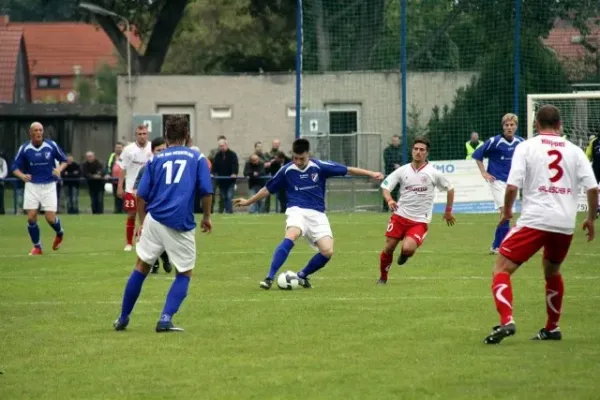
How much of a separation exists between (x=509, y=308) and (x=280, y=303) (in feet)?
13.2

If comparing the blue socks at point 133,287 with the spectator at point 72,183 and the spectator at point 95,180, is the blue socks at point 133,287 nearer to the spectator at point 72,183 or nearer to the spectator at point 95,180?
the spectator at point 95,180

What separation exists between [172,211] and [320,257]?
173 inches

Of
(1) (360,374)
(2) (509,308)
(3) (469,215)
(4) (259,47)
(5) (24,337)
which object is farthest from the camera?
(4) (259,47)

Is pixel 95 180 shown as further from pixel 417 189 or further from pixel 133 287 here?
pixel 133 287

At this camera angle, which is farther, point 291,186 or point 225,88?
point 225,88

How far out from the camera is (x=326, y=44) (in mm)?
35250

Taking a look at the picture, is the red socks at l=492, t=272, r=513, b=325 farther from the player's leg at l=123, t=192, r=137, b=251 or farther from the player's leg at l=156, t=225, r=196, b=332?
the player's leg at l=123, t=192, r=137, b=251

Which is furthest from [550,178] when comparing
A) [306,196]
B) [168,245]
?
[306,196]

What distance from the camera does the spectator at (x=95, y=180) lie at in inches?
1463

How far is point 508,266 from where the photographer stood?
35.7ft

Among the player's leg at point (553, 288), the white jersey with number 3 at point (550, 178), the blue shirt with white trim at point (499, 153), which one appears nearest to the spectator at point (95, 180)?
the blue shirt with white trim at point (499, 153)

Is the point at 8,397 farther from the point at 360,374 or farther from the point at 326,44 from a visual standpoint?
the point at 326,44

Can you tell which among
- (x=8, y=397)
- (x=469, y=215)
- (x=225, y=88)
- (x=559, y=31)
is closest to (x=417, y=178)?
(x=8, y=397)

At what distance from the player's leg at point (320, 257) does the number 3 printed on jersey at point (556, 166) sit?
5431 mm
